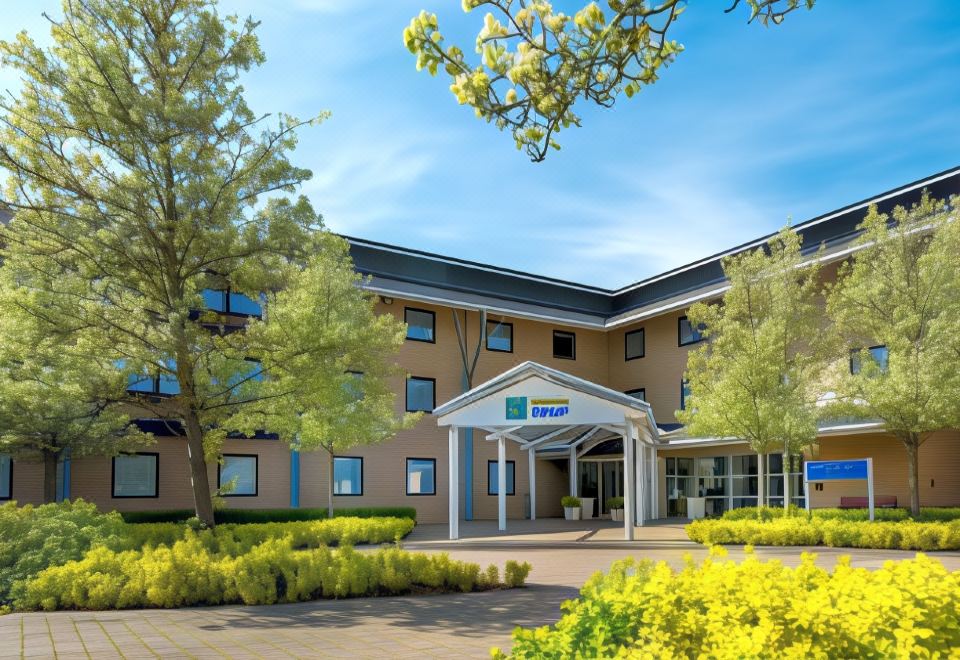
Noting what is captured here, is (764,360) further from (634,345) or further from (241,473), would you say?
(241,473)

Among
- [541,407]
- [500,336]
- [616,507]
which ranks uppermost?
[500,336]

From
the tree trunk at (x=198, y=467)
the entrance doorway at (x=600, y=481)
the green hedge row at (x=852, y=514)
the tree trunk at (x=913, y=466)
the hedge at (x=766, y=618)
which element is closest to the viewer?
the hedge at (x=766, y=618)

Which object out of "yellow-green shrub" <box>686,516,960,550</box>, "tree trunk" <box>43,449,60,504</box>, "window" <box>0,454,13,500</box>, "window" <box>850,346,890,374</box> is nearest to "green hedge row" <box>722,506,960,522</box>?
"yellow-green shrub" <box>686,516,960,550</box>

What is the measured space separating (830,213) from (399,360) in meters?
16.0

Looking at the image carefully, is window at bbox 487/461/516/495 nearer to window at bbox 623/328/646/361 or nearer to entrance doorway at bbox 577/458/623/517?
entrance doorway at bbox 577/458/623/517

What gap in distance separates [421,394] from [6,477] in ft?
47.8

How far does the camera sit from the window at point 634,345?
3791 centimetres

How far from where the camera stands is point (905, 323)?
68.4 feet

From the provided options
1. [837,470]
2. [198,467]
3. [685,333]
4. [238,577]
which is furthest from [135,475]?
[685,333]

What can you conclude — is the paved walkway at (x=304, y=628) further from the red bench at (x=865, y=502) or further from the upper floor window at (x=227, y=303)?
the upper floor window at (x=227, y=303)

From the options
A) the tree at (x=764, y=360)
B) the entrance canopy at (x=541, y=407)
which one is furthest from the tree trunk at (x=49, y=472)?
the tree at (x=764, y=360)

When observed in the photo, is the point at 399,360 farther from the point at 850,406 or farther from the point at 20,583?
the point at 20,583

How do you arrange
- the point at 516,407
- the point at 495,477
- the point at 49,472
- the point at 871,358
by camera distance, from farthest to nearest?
1. the point at 495,477
2. the point at 516,407
3. the point at 49,472
4. the point at 871,358

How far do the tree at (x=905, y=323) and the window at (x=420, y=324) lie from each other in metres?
16.2
